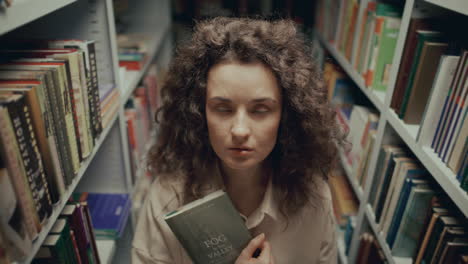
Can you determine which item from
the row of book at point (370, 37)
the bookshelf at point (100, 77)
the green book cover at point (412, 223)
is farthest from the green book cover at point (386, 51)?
the bookshelf at point (100, 77)

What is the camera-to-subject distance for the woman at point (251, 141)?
2.64 feet

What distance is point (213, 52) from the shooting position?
840mm

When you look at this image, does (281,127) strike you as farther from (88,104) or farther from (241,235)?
(88,104)

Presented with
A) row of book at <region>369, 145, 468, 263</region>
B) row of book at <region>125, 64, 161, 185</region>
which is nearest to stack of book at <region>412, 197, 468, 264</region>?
row of book at <region>369, 145, 468, 263</region>

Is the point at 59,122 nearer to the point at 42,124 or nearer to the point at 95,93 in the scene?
the point at 42,124

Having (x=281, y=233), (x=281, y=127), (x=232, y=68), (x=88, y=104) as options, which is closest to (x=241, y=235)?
(x=281, y=233)

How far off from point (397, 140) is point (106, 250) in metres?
1.12

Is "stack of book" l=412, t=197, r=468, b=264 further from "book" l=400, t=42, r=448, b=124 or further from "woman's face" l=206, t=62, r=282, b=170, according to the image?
"woman's face" l=206, t=62, r=282, b=170

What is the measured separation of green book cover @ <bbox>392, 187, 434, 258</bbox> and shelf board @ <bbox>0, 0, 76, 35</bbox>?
1057mm

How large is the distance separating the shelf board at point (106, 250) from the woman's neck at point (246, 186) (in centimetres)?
49

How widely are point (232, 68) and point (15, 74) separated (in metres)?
0.45

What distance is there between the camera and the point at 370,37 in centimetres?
133

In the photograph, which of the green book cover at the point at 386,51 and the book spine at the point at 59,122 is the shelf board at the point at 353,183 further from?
the book spine at the point at 59,122

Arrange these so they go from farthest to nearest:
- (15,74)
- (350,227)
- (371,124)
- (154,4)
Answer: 1. (154,4)
2. (350,227)
3. (371,124)
4. (15,74)
